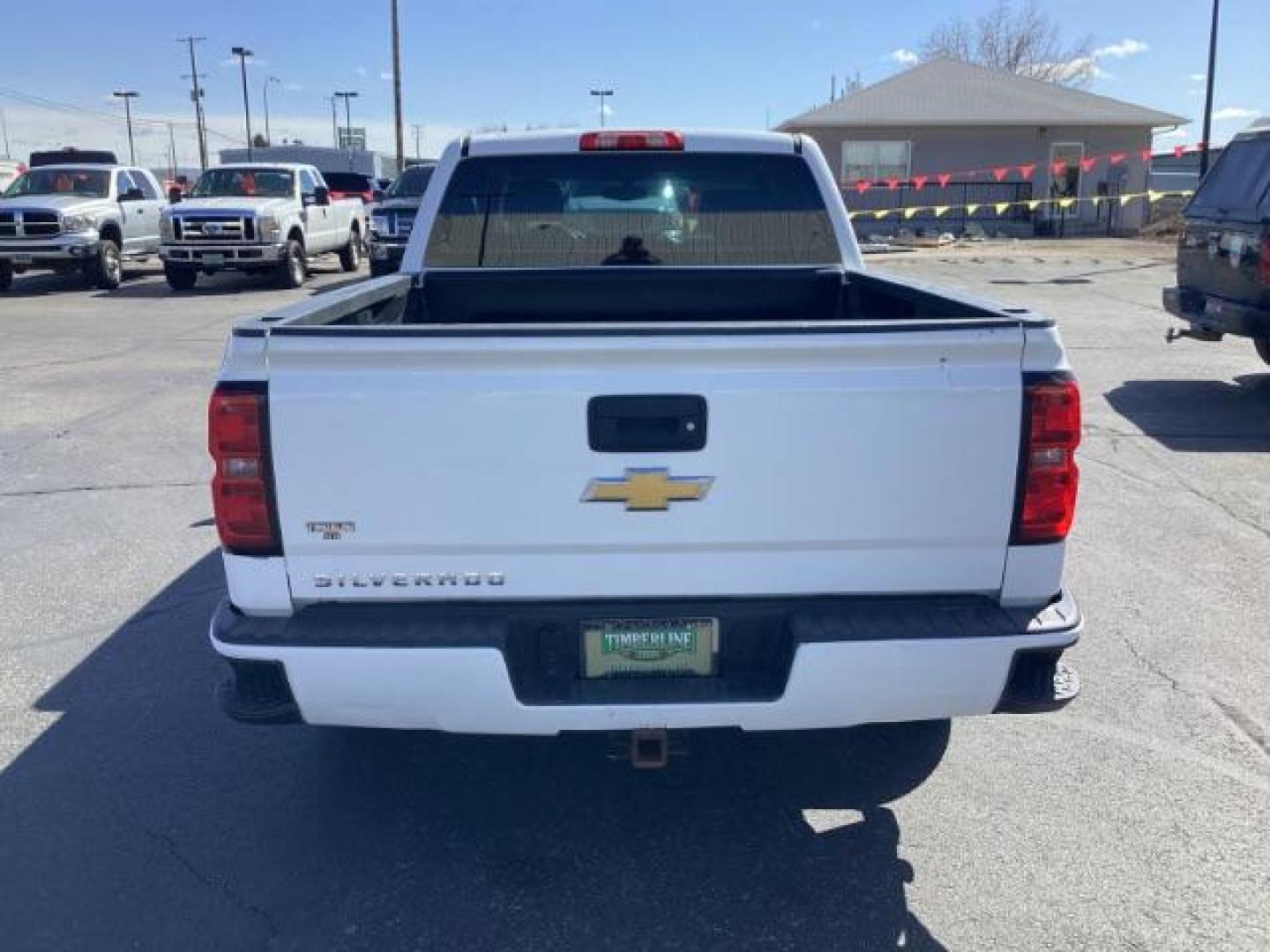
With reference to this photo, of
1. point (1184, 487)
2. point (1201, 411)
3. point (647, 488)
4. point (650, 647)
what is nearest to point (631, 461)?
point (647, 488)

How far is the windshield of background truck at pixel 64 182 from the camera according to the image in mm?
20578

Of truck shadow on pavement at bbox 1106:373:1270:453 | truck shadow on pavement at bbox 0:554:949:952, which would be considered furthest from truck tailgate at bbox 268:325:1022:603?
truck shadow on pavement at bbox 1106:373:1270:453

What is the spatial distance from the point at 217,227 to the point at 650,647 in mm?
18105

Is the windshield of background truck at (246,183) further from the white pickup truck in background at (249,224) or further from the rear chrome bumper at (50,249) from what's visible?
the rear chrome bumper at (50,249)

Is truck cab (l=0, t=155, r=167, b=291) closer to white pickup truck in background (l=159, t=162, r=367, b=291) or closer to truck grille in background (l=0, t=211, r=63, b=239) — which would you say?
truck grille in background (l=0, t=211, r=63, b=239)

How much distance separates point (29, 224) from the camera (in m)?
19.1

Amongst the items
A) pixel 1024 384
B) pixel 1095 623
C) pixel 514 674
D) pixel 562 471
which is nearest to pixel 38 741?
pixel 514 674

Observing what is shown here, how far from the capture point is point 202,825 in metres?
3.46

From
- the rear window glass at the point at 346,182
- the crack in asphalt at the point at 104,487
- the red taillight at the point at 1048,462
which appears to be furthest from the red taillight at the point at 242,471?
the rear window glass at the point at 346,182

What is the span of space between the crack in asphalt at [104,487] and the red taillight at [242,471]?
492 cm

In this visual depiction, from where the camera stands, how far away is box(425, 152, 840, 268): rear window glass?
4.78 meters

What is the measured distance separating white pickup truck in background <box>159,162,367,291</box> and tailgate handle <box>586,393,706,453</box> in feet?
58.1

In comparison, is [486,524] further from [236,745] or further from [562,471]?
[236,745]

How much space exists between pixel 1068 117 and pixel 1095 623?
31.3 meters
